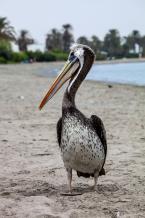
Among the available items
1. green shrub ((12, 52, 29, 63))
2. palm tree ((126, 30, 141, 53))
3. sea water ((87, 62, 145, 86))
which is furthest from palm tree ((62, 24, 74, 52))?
sea water ((87, 62, 145, 86))

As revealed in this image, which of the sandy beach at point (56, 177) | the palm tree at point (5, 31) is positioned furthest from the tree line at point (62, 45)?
the sandy beach at point (56, 177)

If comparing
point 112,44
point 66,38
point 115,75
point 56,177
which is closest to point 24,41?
point 66,38

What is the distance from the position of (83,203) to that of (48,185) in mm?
855

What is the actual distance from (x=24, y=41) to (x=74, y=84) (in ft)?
418

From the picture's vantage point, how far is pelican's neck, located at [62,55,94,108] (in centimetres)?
520

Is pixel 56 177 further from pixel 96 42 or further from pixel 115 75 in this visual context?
pixel 96 42

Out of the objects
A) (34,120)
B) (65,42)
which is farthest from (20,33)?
(34,120)

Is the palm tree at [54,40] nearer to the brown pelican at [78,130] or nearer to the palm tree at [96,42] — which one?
the palm tree at [96,42]

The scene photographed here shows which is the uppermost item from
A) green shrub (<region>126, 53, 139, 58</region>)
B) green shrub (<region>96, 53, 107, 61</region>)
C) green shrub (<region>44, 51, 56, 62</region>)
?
green shrub (<region>44, 51, 56, 62</region>)

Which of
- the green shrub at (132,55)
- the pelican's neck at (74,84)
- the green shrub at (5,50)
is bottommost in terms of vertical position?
the green shrub at (132,55)

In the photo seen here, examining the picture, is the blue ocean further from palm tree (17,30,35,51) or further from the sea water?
palm tree (17,30,35,51)

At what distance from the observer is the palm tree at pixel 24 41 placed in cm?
13012

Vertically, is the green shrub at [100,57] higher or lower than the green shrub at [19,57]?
lower

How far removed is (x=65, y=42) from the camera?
155m
